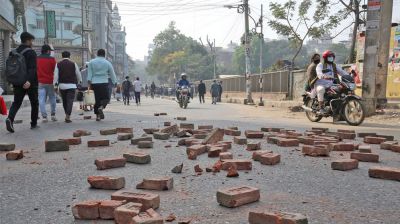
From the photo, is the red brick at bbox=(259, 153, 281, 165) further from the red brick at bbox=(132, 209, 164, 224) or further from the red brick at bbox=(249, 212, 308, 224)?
the red brick at bbox=(132, 209, 164, 224)

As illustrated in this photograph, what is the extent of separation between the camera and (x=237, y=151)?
5.06 metres

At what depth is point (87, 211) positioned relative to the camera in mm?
2504

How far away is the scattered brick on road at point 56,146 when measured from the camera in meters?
5.12

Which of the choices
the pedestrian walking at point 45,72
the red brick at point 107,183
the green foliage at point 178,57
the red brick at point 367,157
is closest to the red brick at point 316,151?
the red brick at point 367,157

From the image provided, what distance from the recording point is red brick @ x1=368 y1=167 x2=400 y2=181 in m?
3.54

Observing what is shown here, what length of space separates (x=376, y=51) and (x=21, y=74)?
8800 mm

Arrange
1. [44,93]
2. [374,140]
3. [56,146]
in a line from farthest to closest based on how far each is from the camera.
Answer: [44,93]
[374,140]
[56,146]

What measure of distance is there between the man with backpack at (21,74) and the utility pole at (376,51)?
27.7 feet

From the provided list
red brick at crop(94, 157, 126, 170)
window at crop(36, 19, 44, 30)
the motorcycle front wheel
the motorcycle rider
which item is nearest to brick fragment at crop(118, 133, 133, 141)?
red brick at crop(94, 157, 126, 170)

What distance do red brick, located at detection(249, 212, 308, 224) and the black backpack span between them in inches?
234

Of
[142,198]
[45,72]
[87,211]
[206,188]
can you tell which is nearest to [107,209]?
[87,211]

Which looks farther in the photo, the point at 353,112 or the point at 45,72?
the point at 353,112

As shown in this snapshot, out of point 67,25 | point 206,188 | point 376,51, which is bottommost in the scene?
point 206,188

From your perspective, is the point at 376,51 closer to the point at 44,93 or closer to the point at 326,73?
the point at 326,73
